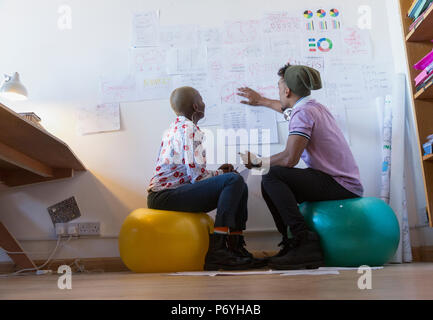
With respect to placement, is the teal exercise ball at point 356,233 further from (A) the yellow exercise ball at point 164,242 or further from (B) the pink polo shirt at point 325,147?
(A) the yellow exercise ball at point 164,242

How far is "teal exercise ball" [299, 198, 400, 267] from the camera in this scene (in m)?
1.67

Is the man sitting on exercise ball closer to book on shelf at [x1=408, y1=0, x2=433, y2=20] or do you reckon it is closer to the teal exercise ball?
the teal exercise ball

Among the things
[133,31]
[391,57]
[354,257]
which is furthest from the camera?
[133,31]

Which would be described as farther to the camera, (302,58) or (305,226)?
(302,58)

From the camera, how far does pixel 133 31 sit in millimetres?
2559

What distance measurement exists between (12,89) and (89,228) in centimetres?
92

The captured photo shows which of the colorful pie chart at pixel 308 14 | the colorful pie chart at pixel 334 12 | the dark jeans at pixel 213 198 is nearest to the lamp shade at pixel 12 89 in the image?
the dark jeans at pixel 213 198

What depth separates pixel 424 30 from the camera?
193 cm

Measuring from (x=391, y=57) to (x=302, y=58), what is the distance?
0.56 metres

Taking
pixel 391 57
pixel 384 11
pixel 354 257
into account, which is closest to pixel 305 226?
pixel 354 257

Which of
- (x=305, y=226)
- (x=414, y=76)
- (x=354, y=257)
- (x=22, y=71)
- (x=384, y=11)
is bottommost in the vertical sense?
(x=354, y=257)

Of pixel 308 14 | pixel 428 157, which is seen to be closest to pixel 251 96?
pixel 308 14

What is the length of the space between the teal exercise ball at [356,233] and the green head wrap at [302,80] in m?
0.61
